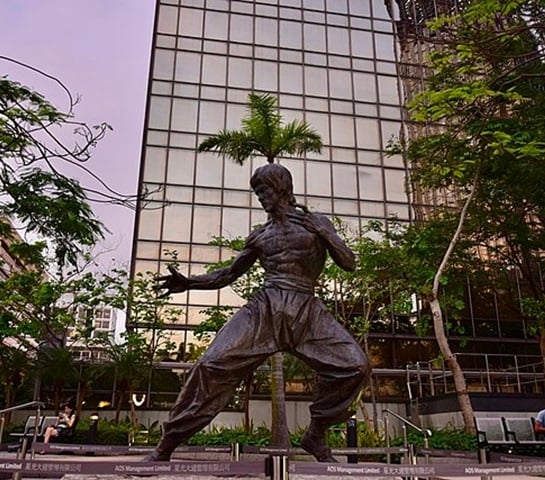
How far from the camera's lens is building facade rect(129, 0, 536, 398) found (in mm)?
24812

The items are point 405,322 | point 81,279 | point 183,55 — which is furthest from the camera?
point 183,55

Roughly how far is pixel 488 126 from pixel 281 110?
1727 centimetres

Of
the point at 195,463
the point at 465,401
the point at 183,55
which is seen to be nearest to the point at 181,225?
the point at 183,55

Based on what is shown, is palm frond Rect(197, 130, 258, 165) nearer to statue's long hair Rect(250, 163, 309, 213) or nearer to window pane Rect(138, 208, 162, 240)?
statue's long hair Rect(250, 163, 309, 213)

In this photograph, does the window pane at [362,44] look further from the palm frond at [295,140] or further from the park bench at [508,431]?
the park bench at [508,431]

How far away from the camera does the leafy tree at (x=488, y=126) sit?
31.2ft

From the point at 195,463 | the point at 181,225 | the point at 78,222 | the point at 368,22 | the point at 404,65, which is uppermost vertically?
the point at 368,22

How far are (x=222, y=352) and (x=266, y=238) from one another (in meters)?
1.01

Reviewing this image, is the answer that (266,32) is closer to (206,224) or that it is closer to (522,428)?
(206,224)

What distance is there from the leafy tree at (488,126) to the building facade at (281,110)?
7122 mm

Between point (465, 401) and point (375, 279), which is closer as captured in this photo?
point (465, 401)

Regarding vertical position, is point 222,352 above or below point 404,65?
below

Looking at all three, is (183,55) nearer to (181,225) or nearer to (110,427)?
(181,225)

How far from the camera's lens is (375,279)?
59.4 ft
